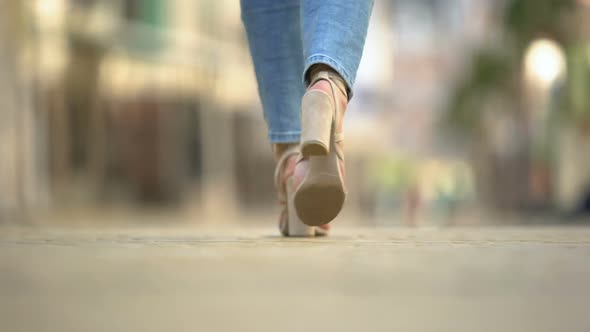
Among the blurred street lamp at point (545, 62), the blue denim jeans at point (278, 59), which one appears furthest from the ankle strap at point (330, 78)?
the blurred street lamp at point (545, 62)

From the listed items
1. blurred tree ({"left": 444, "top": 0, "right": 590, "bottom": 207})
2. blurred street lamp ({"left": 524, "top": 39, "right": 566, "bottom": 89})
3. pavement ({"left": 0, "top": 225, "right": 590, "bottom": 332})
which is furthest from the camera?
blurred tree ({"left": 444, "top": 0, "right": 590, "bottom": 207})

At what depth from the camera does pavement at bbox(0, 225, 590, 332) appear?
3.18 ft

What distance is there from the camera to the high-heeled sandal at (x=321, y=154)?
2254 mm

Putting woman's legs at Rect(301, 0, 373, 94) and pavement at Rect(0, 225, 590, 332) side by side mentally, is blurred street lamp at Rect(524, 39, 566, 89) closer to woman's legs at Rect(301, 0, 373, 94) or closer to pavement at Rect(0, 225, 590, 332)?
woman's legs at Rect(301, 0, 373, 94)

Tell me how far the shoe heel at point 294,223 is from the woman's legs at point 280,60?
136 millimetres

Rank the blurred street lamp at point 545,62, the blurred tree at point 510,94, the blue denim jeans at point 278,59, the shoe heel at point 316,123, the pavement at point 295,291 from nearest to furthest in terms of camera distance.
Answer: the pavement at point 295,291, the shoe heel at point 316,123, the blue denim jeans at point 278,59, the blurred street lamp at point 545,62, the blurred tree at point 510,94

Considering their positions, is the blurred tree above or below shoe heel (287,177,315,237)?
above

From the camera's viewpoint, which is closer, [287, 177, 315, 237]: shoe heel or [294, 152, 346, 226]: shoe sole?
[294, 152, 346, 226]: shoe sole

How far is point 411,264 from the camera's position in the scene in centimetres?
145

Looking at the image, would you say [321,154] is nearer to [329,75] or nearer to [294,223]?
[329,75]

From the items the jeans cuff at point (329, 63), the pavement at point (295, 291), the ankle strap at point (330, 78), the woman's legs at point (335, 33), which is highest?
Answer: the woman's legs at point (335, 33)

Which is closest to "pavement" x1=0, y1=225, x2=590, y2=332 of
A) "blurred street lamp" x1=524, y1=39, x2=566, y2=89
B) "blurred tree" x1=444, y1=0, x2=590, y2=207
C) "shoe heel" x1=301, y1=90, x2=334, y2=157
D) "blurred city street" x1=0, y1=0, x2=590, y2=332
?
"blurred city street" x1=0, y1=0, x2=590, y2=332

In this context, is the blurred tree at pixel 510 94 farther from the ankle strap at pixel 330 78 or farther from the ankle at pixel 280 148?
the ankle strap at pixel 330 78

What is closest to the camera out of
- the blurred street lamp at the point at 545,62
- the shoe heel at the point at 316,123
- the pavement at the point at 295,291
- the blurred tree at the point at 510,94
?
the pavement at the point at 295,291
